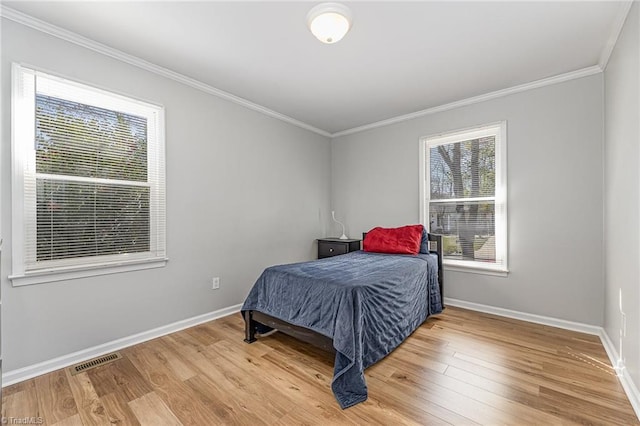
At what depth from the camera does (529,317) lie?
287 centimetres

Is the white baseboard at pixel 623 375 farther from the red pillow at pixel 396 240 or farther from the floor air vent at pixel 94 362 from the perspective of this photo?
the floor air vent at pixel 94 362

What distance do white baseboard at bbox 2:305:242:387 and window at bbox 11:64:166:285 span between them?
1.89ft

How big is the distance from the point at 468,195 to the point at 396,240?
3.28 ft

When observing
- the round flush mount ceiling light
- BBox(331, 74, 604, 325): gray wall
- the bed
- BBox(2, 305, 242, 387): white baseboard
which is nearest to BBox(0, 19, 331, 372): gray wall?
BBox(2, 305, 242, 387): white baseboard

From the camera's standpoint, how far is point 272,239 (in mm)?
3639

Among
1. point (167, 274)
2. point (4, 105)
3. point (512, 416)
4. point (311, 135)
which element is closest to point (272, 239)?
point (167, 274)

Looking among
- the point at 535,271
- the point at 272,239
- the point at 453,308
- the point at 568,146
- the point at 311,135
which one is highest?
the point at 311,135

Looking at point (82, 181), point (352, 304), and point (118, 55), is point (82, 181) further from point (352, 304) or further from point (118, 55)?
point (352, 304)

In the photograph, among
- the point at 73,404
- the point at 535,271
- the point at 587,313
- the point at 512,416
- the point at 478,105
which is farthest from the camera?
the point at 478,105

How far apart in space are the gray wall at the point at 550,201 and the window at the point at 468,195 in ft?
0.34

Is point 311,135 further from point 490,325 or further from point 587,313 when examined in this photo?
point 587,313

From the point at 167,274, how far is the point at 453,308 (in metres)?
3.07

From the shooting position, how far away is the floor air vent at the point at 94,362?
6.58 feet

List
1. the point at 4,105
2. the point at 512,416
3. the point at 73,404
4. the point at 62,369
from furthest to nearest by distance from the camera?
1. the point at 62,369
2. the point at 4,105
3. the point at 73,404
4. the point at 512,416
